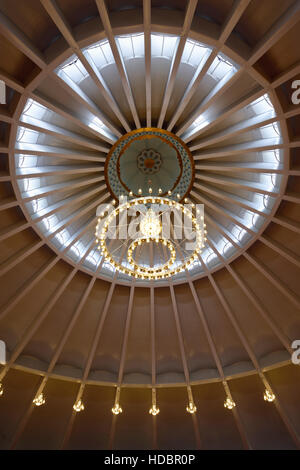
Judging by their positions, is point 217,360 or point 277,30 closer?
point 277,30

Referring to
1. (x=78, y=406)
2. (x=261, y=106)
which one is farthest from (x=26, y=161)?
Answer: (x=78, y=406)

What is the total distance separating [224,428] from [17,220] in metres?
13.1

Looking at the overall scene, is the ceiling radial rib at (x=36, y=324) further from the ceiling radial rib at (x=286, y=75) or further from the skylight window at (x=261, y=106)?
the ceiling radial rib at (x=286, y=75)

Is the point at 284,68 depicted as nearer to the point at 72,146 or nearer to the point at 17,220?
the point at 72,146

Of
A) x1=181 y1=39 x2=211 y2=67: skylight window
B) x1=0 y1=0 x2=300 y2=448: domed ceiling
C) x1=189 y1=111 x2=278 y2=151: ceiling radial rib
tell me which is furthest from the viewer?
x1=189 y1=111 x2=278 y2=151: ceiling radial rib

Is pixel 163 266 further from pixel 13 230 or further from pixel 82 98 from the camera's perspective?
pixel 13 230

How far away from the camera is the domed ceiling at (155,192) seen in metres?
8.94

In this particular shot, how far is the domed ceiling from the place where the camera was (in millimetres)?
8938

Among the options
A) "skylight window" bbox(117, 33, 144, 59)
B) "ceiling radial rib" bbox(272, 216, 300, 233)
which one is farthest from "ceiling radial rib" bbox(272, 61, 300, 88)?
"ceiling radial rib" bbox(272, 216, 300, 233)

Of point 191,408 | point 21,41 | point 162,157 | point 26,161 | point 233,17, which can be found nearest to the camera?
point 233,17

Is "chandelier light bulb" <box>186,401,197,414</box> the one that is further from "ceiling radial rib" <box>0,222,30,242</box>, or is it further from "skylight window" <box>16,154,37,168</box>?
"skylight window" <box>16,154,37,168</box>

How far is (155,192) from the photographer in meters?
13.3

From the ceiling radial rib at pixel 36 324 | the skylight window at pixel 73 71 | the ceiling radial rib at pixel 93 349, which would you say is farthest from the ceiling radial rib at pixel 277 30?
the ceiling radial rib at pixel 93 349
